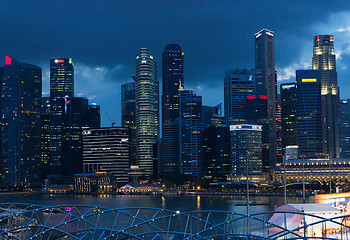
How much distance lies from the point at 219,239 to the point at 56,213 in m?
74.4

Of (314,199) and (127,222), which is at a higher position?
(314,199)

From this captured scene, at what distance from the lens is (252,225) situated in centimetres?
9994

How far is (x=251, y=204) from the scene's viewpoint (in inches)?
7254

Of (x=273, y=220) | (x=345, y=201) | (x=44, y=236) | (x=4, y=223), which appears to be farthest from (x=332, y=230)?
(x=4, y=223)

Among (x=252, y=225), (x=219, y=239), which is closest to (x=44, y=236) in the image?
(x=219, y=239)

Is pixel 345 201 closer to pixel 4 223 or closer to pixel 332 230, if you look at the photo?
pixel 332 230

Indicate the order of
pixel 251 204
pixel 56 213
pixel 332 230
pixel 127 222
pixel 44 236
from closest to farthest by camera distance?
pixel 332 230 < pixel 44 236 < pixel 127 222 < pixel 56 213 < pixel 251 204

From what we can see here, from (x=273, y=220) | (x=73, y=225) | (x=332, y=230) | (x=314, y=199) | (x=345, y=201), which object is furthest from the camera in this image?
(x=73, y=225)

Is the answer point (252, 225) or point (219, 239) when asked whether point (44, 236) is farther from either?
point (252, 225)

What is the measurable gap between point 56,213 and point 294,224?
92151mm

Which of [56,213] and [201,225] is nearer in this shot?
[201,225]

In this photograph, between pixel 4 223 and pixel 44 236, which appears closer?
pixel 44 236

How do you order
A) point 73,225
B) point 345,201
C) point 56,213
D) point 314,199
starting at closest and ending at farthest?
point 314,199
point 345,201
point 73,225
point 56,213

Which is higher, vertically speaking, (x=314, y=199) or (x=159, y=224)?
(x=314, y=199)
